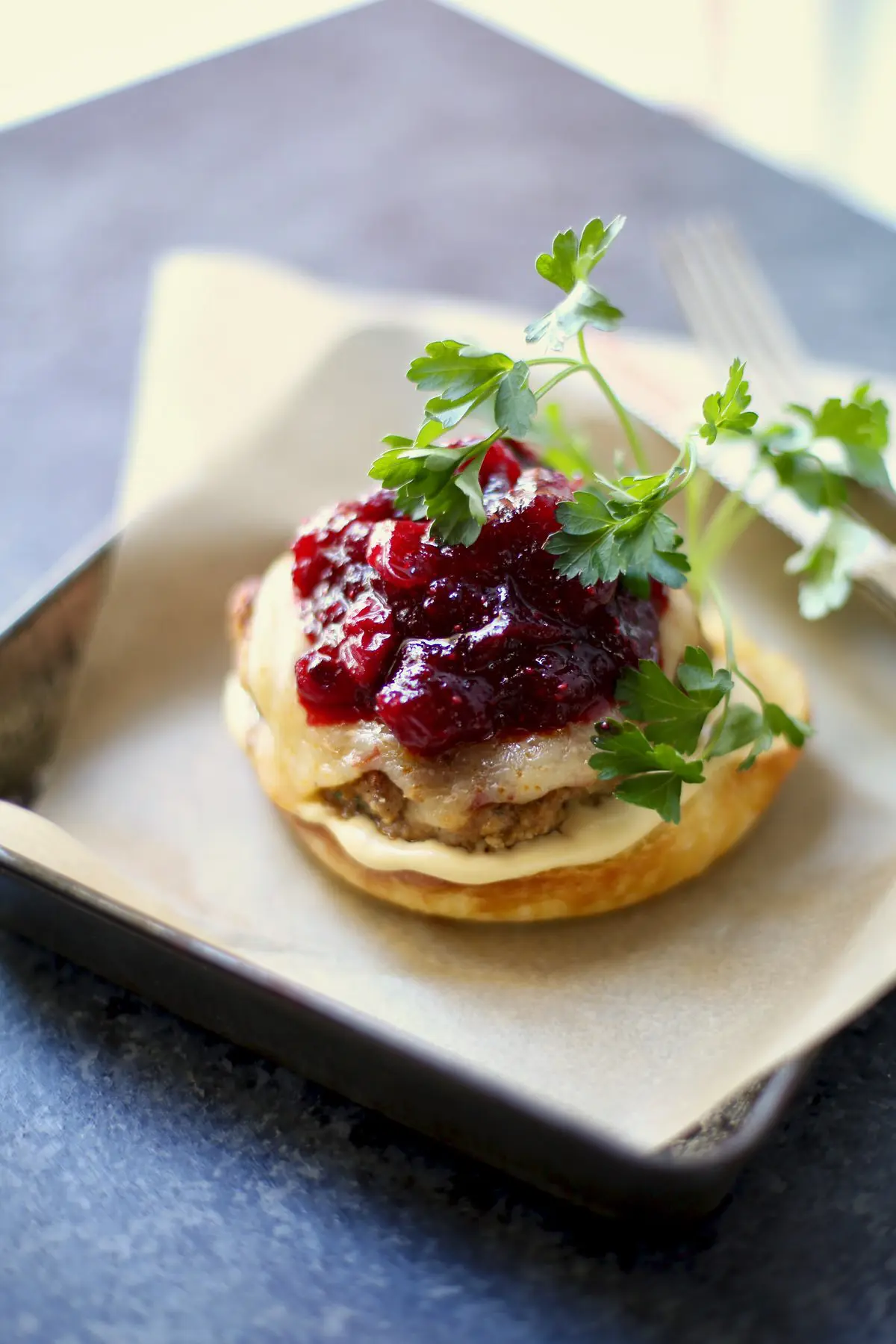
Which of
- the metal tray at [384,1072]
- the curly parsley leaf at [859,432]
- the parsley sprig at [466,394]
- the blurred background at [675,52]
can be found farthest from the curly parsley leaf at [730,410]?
the blurred background at [675,52]

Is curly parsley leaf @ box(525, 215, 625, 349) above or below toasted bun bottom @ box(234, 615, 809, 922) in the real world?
above

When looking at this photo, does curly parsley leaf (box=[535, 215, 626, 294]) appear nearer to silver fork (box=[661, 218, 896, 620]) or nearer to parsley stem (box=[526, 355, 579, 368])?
parsley stem (box=[526, 355, 579, 368])

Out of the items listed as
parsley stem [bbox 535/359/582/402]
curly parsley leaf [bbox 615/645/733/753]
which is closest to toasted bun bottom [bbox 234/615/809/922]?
curly parsley leaf [bbox 615/645/733/753]

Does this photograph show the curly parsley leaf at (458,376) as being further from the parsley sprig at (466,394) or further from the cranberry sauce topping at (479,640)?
the cranberry sauce topping at (479,640)

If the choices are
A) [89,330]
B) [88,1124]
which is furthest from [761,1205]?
[89,330]

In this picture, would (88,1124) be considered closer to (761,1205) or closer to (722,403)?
(761,1205)
